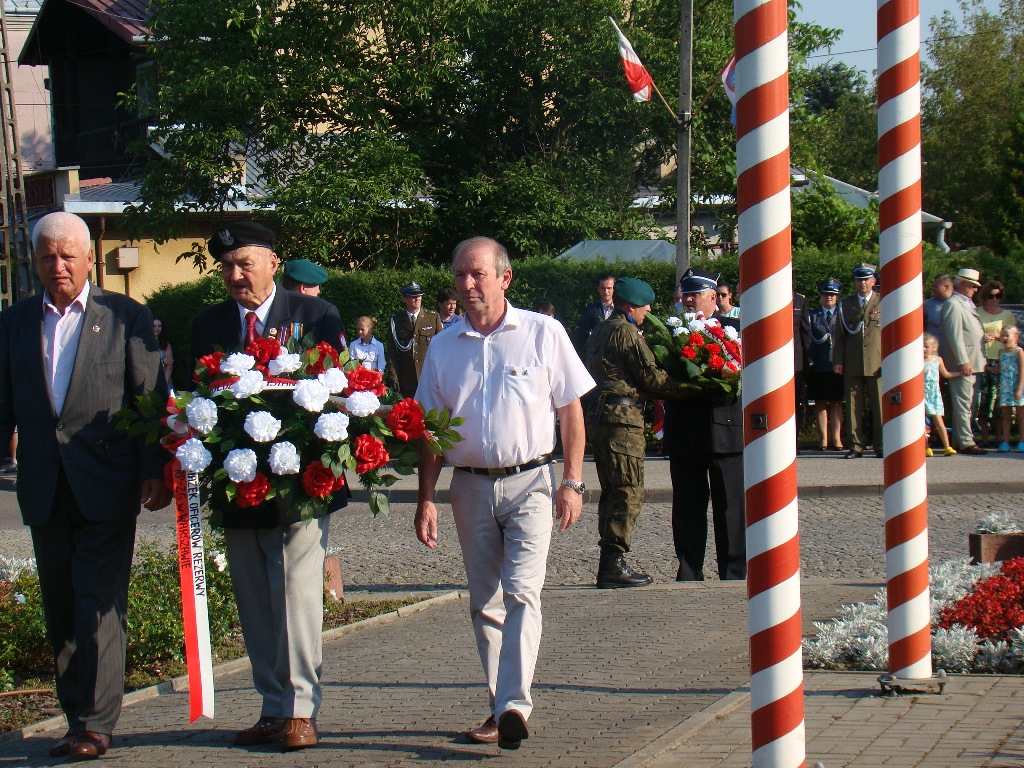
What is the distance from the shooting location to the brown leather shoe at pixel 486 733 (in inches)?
209

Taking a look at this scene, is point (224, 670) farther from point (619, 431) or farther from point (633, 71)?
point (633, 71)

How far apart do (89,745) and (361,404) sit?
1.78m

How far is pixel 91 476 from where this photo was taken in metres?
5.44

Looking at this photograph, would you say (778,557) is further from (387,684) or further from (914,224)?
(387,684)

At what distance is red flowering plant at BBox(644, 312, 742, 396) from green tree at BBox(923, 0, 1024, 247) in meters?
35.3

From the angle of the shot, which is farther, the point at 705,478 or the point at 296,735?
the point at 705,478

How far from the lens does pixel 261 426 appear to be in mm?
5074

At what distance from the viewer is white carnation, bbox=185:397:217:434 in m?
5.09

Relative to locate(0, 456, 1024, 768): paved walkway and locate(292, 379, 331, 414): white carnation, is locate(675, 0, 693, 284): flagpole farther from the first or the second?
locate(292, 379, 331, 414): white carnation

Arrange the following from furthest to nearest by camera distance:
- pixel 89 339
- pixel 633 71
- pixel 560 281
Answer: pixel 560 281
pixel 633 71
pixel 89 339

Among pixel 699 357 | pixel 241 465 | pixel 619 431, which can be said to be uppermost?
pixel 699 357

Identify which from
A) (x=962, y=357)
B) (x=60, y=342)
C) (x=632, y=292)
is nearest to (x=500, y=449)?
(x=60, y=342)

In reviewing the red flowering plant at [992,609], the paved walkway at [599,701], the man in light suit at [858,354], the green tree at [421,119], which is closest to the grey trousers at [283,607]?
the paved walkway at [599,701]

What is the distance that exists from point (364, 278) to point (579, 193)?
4.89m
